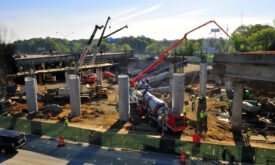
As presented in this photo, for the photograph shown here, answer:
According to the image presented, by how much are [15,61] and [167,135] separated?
142 feet

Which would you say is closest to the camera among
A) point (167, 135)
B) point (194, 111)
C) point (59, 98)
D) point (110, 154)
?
point (110, 154)

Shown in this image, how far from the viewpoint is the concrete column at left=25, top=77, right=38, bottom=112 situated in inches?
989

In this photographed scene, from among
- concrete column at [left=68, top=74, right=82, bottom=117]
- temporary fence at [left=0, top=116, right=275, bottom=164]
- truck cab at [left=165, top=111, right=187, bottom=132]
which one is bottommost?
temporary fence at [left=0, top=116, right=275, bottom=164]

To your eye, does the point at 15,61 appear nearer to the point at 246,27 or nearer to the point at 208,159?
the point at 208,159

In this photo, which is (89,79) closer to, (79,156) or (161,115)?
(161,115)

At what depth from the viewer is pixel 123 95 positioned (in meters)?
22.5

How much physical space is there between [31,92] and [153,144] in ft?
58.8

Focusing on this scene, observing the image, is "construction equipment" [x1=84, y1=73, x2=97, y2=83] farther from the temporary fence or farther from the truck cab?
the truck cab

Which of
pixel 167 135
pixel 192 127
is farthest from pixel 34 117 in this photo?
pixel 192 127

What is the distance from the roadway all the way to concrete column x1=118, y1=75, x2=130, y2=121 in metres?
6.50

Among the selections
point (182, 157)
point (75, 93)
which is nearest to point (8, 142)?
point (75, 93)

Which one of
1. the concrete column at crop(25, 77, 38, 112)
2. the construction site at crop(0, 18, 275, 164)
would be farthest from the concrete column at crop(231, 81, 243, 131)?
the concrete column at crop(25, 77, 38, 112)

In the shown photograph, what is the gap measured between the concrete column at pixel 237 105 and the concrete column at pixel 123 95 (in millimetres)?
11100

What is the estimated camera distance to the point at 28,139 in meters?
18.4
